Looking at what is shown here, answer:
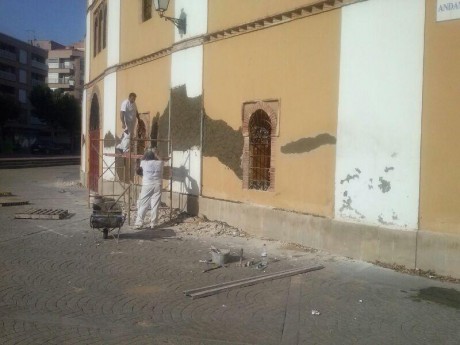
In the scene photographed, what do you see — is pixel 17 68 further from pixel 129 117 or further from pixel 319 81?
pixel 319 81

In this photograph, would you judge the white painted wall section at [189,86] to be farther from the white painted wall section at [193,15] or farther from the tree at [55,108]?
the tree at [55,108]

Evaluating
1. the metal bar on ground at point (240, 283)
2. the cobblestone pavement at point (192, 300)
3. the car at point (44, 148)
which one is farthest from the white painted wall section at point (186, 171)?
the car at point (44, 148)

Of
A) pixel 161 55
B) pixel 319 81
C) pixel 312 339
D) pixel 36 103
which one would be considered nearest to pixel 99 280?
pixel 312 339

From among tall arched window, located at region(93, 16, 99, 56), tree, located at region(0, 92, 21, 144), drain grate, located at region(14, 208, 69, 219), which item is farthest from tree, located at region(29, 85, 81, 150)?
drain grate, located at region(14, 208, 69, 219)

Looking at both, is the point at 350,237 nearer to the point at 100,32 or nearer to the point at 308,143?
the point at 308,143

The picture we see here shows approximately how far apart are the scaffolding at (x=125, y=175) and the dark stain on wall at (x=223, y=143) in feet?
3.65

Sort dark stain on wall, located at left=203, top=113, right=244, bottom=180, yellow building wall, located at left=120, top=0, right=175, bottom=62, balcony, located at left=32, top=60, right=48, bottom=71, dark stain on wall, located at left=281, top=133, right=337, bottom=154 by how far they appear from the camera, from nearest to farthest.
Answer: dark stain on wall, located at left=281, top=133, right=337, bottom=154 < dark stain on wall, located at left=203, top=113, right=244, bottom=180 < yellow building wall, located at left=120, top=0, right=175, bottom=62 < balcony, located at left=32, top=60, right=48, bottom=71

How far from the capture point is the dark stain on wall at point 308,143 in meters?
8.46

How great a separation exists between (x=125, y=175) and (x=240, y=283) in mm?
8843

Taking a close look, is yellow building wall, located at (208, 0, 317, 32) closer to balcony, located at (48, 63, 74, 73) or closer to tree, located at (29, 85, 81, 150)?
tree, located at (29, 85, 81, 150)

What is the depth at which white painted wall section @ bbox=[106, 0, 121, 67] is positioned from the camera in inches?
605

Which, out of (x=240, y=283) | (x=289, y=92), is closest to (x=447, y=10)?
(x=289, y=92)

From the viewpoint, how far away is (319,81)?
338 inches

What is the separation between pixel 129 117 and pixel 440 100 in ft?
26.1
